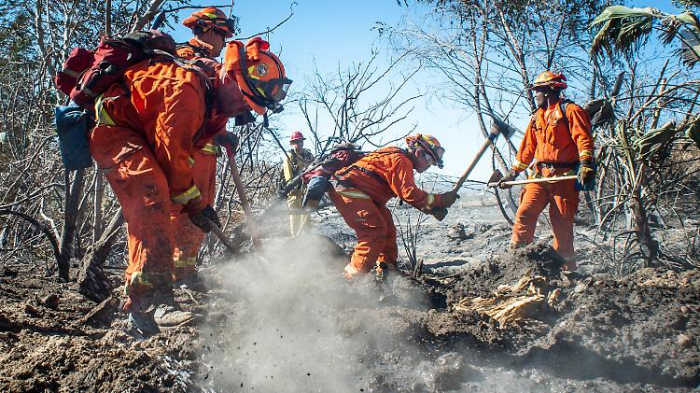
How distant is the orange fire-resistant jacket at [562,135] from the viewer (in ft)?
17.3

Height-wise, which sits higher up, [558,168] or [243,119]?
[243,119]

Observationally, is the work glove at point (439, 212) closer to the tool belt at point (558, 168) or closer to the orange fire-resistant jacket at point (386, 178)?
the orange fire-resistant jacket at point (386, 178)

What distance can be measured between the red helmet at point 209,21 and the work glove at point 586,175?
3533 mm

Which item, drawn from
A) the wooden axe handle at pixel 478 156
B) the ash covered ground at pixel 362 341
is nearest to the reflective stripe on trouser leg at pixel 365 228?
the ash covered ground at pixel 362 341

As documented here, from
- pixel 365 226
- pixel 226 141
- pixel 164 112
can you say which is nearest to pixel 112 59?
pixel 164 112

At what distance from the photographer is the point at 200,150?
4.00 metres

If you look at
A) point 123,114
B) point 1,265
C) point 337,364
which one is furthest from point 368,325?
point 1,265

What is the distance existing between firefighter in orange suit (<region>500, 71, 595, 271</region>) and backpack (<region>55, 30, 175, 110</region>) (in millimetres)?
3697

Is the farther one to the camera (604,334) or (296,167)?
(296,167)

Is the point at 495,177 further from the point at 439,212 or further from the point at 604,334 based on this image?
the point at 604,334

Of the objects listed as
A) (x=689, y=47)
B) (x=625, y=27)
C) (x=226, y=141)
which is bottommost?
(x=226, y=141)

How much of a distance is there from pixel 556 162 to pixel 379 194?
6.43 ft

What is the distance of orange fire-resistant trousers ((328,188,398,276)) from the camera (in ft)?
15.8

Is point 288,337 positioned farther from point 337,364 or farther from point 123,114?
point 123,114
